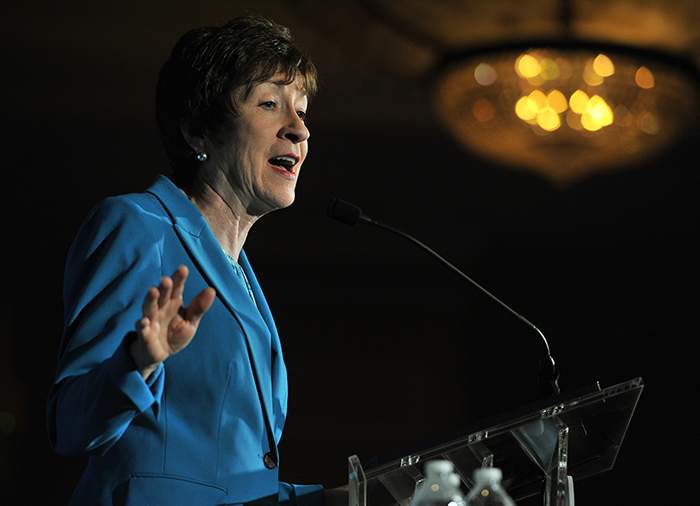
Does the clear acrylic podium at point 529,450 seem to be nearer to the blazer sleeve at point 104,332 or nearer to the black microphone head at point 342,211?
the blazer sleeve at point 104,332

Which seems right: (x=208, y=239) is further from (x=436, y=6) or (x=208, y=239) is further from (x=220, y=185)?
(x=436, y=6)

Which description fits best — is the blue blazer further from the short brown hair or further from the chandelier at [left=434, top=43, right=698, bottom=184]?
the chandelier at [left=434, top=43, right=698, bottom=184]

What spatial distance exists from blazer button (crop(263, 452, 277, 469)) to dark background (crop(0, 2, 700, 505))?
11.8 ft

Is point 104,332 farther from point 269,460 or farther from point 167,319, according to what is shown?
point 269,460

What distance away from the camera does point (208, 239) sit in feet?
4.25

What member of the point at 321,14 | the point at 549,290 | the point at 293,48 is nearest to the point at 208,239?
the point at 293,48

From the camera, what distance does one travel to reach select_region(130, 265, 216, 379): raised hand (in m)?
0.89

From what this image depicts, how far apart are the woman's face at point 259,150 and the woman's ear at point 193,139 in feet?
0.05

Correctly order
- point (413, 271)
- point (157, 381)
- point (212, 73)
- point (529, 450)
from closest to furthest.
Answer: point (157, 381), point (529, 450), point (212, 73), point (413, 271)

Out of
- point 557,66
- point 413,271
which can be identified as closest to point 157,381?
point 557,66

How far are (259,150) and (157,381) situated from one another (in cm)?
55

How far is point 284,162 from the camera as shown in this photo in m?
1.48

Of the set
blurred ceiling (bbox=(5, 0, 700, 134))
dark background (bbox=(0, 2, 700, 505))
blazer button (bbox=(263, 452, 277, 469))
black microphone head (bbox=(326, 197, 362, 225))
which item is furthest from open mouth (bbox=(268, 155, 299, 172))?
dark background (bbox=(0, 2, 700, 505))

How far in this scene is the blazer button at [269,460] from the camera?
1219 millimetres
